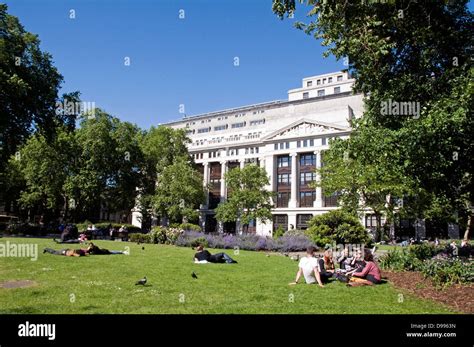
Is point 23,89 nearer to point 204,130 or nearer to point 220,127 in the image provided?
point 220,127

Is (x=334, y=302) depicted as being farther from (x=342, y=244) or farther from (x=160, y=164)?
(x=160, y=164)

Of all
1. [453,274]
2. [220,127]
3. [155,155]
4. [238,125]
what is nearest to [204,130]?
[220,127]

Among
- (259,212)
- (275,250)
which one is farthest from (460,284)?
(259,212)

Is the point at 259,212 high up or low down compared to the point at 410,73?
down

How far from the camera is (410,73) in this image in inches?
656

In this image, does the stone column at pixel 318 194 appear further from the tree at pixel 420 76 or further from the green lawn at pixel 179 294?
the green lawn at pixel 179 294

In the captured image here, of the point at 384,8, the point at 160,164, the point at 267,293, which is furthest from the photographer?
the point at 160,164

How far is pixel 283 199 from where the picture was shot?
244 feet

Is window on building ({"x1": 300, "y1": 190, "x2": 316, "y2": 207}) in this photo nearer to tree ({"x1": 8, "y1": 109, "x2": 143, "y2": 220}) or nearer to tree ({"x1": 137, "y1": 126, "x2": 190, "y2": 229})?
tree ({"x1": 137, "y1": 126, "x2": 190, "y2": 229})

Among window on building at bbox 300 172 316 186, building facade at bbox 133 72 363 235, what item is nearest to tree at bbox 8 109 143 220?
building facade at bbox 133 72 363 235
